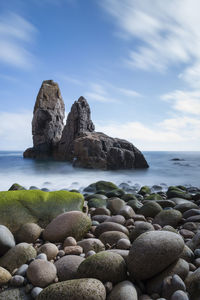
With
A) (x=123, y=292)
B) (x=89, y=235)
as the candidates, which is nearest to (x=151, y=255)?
(x=123, y=292)

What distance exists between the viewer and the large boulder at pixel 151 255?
7.64 ft

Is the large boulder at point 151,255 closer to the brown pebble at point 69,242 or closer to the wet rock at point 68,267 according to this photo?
the wet rock at point 68,267

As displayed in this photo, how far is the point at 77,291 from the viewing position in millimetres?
1996

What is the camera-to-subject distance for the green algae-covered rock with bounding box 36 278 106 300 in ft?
6.51

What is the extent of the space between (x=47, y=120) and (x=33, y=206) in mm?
32289

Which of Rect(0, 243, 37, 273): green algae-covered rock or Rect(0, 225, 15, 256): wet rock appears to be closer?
Rect(0, 243, 37, 273): green algae-covered rock

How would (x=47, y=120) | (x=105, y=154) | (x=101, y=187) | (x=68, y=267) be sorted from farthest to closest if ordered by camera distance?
(x=47, y=120)
(x=105, y=154)
(x=101, y=187)
(x=68, y=267)

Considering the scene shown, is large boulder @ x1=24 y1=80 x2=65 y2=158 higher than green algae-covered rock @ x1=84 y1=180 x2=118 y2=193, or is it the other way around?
large boulder @ x1=24 y1=80 x2=65 y2=158

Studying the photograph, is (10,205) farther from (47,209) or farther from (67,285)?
(67,285)

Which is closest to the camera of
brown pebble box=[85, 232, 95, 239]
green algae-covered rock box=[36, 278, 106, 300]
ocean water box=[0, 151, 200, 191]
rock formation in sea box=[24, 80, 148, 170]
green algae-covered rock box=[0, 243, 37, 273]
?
green algae-covered rock box=[36, 278, 106, 300]

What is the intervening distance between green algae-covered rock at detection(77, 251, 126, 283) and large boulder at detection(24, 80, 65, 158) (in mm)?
30227

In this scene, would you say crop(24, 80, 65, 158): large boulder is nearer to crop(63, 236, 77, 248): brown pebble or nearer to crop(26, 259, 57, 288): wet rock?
crop(63, 236, 77, 248): brown pebble

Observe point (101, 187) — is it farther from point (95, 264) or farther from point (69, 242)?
point (95, 264)

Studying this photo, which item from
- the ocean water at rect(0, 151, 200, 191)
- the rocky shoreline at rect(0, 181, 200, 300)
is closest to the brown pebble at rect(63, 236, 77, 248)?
the rocky shoreline at rect(0, 181, 200, 300)
